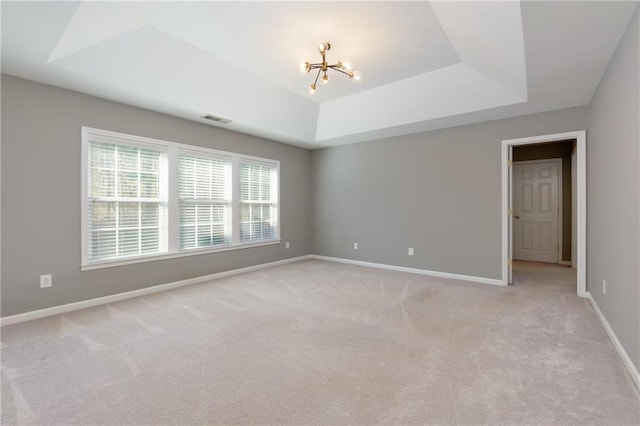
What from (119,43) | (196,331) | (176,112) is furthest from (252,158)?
(196,331)

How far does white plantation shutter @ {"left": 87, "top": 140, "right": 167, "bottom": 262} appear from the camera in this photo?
354cm

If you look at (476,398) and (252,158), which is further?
(252,158)

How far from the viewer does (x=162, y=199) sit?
4164 mm

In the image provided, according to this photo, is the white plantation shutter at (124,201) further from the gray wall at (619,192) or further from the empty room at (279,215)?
the gray wall at (619,192)

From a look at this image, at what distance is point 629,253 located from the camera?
2133 mm

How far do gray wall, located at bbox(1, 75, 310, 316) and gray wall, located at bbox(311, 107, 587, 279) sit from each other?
338 cm

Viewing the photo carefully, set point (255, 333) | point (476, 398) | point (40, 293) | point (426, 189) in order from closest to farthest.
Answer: point (476, 398), point (255, 333), point (40, 293), point (426, 189)

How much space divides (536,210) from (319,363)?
624cm

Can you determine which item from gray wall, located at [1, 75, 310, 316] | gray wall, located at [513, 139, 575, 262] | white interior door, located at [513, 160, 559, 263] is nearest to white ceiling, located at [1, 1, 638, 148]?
gray wall, located at [1, 75, 310, 316]

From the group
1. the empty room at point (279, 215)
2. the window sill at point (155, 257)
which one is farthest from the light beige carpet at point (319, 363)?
the window sill at point (155, 257)

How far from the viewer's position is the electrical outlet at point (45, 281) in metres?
3.15

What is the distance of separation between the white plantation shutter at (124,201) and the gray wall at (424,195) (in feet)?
10.8

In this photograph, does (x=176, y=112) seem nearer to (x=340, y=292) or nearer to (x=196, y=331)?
(x=196, y=331)

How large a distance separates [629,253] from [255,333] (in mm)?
3010
